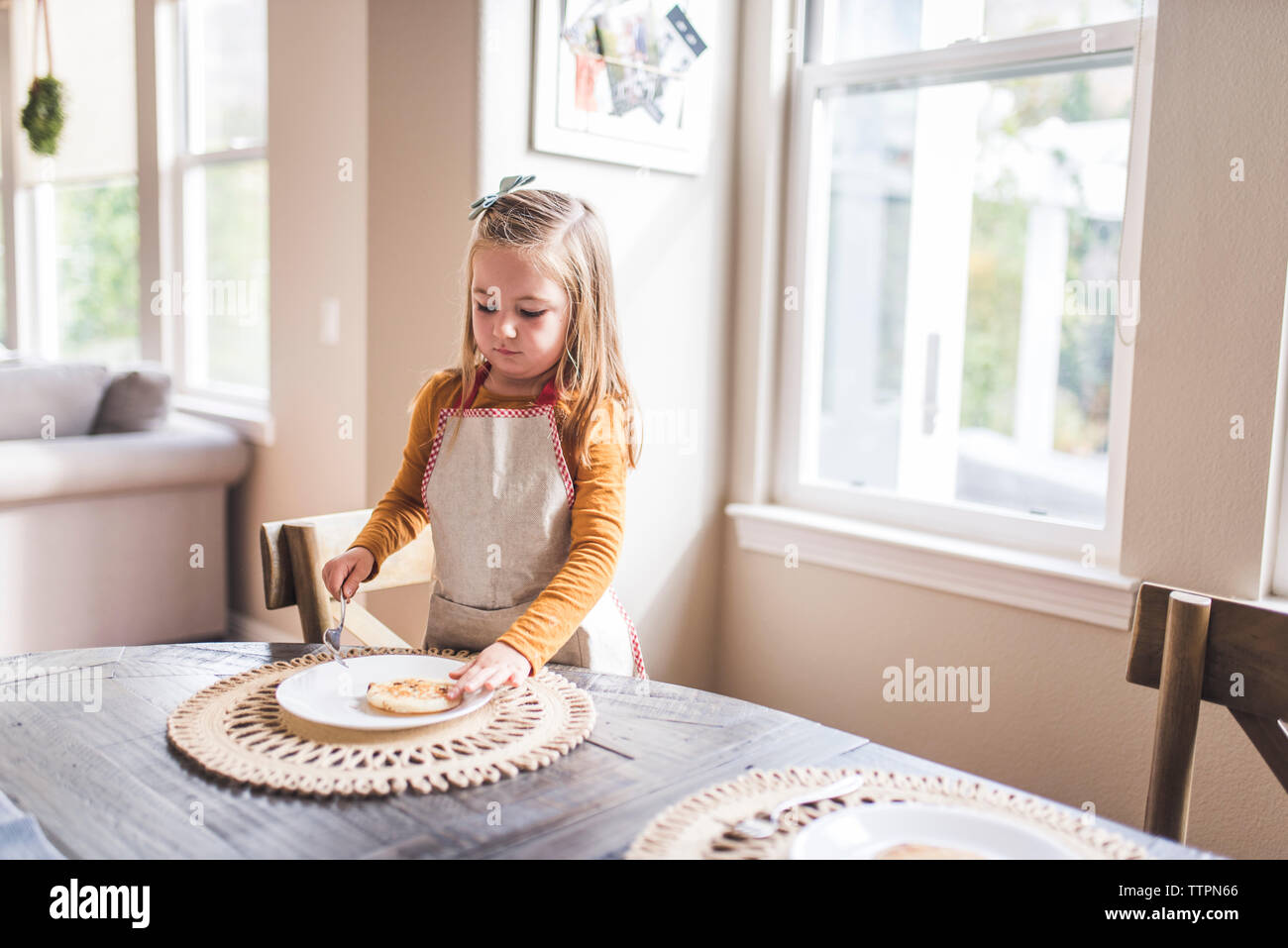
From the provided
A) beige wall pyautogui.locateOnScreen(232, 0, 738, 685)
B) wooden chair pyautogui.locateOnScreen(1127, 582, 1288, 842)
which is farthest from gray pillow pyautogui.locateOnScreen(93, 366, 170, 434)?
wooden chair pyautogui.locateOnScreen(1127, 582, 1288, 842)

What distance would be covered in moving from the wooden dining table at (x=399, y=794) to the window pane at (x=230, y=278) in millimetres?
2648

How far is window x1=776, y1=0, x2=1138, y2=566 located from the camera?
2.29 meters

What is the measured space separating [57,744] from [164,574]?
7.89 feet

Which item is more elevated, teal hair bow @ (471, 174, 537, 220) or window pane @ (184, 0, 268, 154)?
window pane @ (184, 0, 268, 154)

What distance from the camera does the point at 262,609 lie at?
3.38 meters

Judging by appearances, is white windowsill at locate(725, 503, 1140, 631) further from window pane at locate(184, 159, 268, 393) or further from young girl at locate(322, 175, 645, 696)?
window pane at locate(184, 159, 268, 393)

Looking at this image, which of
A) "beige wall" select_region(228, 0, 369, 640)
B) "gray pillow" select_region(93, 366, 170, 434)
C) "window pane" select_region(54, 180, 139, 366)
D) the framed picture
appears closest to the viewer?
the framed picture

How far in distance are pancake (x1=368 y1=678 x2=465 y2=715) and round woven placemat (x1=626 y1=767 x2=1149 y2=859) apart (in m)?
0.28

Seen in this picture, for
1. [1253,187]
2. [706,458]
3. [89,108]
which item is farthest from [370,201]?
[89,108]

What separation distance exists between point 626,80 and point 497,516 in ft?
4.06

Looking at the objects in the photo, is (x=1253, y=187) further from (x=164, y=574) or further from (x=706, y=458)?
(x=164, y=574)

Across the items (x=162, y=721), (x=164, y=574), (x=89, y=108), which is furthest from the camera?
(x=89, y=108)

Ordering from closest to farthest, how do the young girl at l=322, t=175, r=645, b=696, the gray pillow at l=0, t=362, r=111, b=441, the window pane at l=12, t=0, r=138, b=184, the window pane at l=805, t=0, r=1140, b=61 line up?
the young girl at l=322, t=175, r=645, b=696 < the window pane at l=805, t=0, r=1140, b=61 < the gray pillow at l=0, t=362, r=111, b=441 < the window pane at l=12, t=0, r=138, b=184

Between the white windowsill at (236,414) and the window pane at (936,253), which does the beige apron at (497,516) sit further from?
the white windowsill at (236,414)
